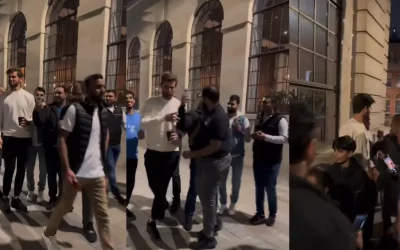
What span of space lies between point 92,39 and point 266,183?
2.09 feet

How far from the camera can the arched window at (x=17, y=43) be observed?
116cm

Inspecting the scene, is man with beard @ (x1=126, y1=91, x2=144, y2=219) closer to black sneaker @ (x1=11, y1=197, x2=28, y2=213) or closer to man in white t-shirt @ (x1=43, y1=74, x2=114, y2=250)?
man in white t-shirt @ (x1=43, y1=74, x2=114, y2=250)

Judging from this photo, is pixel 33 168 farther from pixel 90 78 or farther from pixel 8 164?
pixel 90 78

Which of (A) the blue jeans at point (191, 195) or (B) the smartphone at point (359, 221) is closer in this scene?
(A) the blue jeans at point (191, 195)

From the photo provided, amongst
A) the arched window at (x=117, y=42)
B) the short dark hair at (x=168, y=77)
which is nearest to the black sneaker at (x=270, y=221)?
the short dark hair at (x=168, y=77)

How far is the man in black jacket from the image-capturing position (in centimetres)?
97

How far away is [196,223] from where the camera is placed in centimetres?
96

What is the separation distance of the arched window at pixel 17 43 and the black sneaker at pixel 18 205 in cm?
45

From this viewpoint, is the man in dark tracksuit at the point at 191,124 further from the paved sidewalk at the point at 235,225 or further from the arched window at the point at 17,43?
the arched window at the point at 17,43

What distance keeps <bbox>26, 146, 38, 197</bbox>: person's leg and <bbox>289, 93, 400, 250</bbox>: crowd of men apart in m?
0.82

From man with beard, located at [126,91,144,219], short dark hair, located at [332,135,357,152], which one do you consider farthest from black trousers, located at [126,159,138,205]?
short dark hair, located at [332,135,357,152]

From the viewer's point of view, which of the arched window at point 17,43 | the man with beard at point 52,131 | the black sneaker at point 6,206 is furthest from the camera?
the black sneaker at point 6,206

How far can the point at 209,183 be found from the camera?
91 cm

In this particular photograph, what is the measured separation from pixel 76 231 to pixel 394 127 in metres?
1.04
